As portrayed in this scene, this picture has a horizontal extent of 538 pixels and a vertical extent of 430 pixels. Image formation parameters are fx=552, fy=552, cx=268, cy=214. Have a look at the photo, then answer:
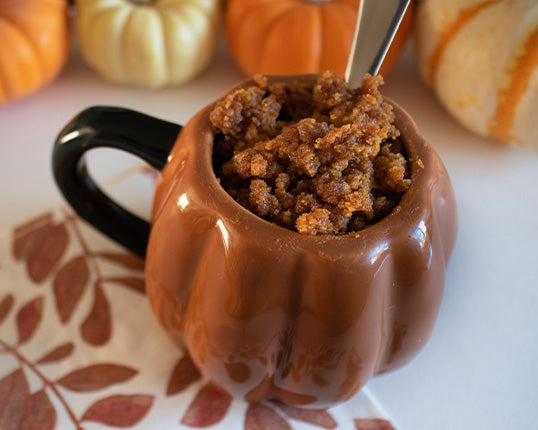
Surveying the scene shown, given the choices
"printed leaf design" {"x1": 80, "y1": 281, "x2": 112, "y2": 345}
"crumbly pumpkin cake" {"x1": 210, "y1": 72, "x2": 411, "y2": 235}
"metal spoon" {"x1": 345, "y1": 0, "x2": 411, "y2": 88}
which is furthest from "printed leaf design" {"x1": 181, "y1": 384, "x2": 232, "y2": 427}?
"metal spoon" {"x1": 345, "y1": 0, "x2": 411, "y2": 88}

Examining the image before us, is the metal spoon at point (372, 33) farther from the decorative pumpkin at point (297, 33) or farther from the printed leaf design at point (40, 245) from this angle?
the printed leaf design at point (40, 245)

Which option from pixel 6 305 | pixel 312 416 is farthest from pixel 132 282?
pixel 312 416

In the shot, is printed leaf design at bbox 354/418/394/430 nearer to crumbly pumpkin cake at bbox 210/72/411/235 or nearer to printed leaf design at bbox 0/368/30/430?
crumbly pumpkin cake at bbox 210/72/411/235

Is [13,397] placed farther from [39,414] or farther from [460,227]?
[460,227]

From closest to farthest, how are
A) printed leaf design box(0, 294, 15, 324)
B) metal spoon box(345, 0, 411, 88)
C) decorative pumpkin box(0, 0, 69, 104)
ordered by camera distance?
1. metal spoon box(345, 0, 411, 88)
2. printed leaf design box(0, 294, 15, 324)
3. decorative pumpkin box(0, 0, 69, 104)

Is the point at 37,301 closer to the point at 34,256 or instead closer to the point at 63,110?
the point at 34,256
